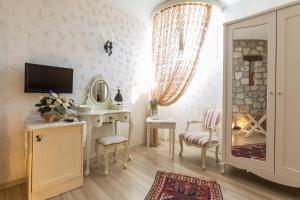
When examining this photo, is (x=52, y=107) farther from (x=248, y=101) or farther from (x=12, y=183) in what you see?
(x=248, y=101)

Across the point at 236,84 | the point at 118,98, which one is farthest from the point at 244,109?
the point at 118,98

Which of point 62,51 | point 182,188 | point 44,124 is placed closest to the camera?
Result: point 44,124

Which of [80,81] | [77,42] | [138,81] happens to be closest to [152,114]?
[138,81]

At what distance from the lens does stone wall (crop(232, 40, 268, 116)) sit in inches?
83.3

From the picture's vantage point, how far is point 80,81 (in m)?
2.69

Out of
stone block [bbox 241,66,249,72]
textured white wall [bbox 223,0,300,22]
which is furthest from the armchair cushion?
textured white wall [bbox 223,0,300,22]

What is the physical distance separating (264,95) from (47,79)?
2.52 metres

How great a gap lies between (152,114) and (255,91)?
1.78 metres

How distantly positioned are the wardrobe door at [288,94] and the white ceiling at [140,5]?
140 cm

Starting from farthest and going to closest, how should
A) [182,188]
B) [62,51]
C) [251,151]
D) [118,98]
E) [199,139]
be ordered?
[118,98] < [199,139] < [62,51] < [251,151] < [182,188]

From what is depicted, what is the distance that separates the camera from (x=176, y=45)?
3.42 m

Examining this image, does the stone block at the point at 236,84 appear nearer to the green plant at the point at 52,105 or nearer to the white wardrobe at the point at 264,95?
the white wardrobe at the point at 264,95

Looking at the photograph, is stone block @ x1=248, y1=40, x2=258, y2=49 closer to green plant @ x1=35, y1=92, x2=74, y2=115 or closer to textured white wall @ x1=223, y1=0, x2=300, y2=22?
textured white wall @ x1=223, y1=0, x2=300, y2=22

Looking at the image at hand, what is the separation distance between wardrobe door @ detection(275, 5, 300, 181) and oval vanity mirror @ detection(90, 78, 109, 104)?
2291mm
